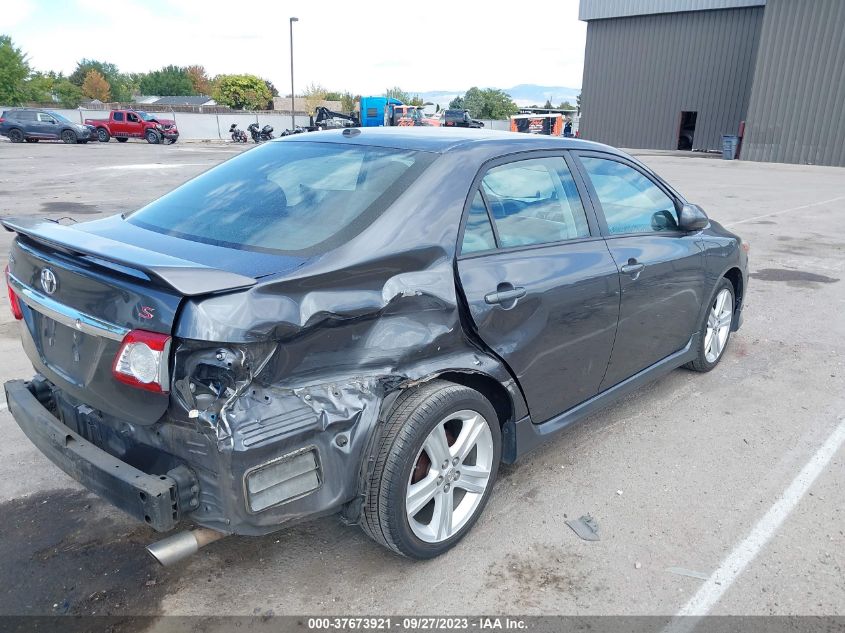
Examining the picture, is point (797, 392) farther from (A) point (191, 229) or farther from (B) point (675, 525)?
(A) point (191, 229)

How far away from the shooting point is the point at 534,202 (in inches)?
128

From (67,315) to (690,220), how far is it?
332cm

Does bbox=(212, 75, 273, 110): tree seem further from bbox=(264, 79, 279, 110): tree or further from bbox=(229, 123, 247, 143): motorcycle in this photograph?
bbox=(229, 123, 247, 143): motorcycle

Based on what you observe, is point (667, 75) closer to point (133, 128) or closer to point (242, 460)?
point (133, 128)

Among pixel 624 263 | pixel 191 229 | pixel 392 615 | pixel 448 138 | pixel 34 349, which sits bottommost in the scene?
pixel 392 615

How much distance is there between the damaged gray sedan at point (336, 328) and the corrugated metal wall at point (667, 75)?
125ft

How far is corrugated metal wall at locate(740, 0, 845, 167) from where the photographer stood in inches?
1117

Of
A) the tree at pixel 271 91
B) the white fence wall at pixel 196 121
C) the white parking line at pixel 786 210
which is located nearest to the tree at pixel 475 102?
the tree at pixel 271 91

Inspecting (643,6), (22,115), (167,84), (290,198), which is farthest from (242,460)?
(167,84)

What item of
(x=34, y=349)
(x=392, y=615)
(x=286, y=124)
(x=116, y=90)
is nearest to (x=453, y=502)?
(x=392, y=615)

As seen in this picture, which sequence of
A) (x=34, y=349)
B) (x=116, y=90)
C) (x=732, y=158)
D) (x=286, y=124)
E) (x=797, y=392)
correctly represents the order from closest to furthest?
1. (x=34, y=349)
2. (x=797, y=392)
3. (x=732, y=158)
4. (x=286, y=124)
5. (x=116, y=90)

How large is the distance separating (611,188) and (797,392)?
2.17m

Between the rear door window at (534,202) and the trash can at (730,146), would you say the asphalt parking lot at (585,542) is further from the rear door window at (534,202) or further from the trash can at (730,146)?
the trash can at (730,146)

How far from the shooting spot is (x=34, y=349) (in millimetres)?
2785
